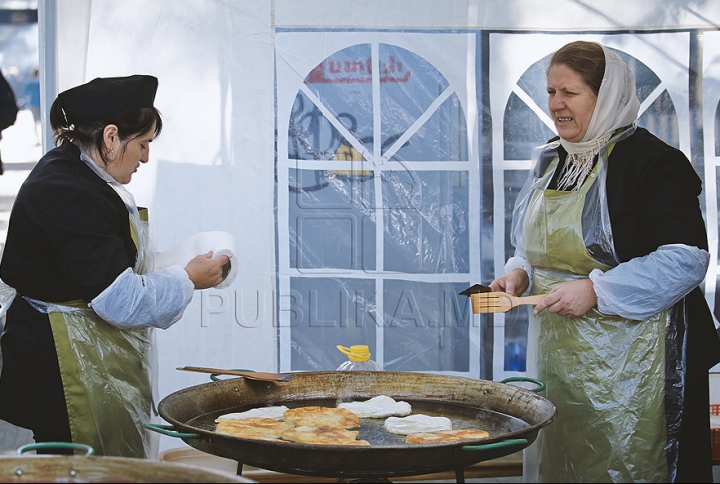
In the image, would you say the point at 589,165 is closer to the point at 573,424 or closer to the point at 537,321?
the point at 537,321

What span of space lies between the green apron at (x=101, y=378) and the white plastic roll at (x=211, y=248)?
202mm

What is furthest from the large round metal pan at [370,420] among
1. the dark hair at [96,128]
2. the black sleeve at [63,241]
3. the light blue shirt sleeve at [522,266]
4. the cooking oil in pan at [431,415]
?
the dark hair at [96,128]

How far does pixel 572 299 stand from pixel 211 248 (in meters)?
1.26

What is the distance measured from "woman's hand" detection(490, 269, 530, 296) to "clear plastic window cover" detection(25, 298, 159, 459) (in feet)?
4.30

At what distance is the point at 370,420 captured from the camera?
2.35 m

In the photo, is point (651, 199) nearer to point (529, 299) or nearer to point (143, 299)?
point (529, 299)

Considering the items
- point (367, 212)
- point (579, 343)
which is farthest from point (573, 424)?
point (367, 212)

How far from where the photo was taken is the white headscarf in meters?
2.54

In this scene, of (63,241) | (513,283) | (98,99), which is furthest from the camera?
(513,283)

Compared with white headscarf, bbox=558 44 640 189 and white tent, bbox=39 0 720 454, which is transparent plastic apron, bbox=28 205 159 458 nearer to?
white tent, bbox=39 0 720 454

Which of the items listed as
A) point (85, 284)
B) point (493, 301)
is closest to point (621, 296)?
point (493, 301)

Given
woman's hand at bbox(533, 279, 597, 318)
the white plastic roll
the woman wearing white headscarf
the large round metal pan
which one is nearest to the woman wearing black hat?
the white plastic roll

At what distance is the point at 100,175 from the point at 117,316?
19.2 inches

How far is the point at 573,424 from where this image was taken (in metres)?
2.58
